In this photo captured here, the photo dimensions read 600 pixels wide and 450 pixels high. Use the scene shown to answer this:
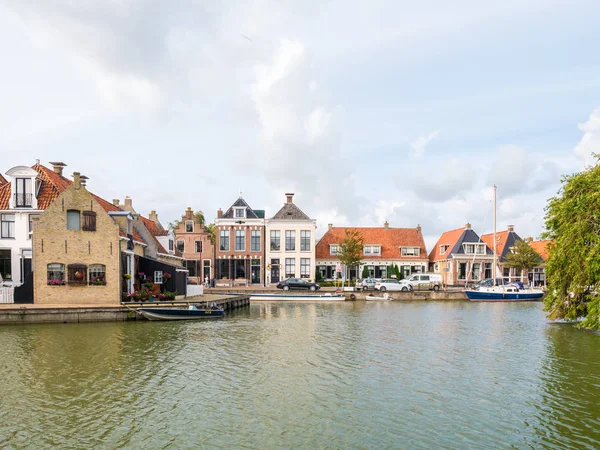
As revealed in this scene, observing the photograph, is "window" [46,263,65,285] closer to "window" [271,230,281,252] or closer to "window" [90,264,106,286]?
"window" [90,264,106,286]

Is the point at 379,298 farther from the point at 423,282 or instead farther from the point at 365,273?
the point at 365,273

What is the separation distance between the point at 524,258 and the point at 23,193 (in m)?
57.7

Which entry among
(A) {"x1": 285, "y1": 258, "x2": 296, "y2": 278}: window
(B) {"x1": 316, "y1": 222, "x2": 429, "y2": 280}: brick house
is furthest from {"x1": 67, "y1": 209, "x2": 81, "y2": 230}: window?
(B) {"x1": 316, "y1": 222, "x2": 429, "y2": 280}: brick house

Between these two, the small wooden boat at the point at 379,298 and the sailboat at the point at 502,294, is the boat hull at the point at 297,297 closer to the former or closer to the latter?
the small wooden boat at the point at 379,298

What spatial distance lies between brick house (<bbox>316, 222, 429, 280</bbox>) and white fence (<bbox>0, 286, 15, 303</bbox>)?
43.5 m

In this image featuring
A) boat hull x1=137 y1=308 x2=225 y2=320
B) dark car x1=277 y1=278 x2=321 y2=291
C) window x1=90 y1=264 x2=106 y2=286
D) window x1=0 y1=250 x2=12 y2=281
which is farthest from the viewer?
dark car x1=277 y1=278 x2=321 y2=291

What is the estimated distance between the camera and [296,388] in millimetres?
16469

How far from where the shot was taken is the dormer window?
39031 millimetres

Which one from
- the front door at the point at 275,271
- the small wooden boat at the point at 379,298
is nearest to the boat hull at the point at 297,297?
the small wooden boat at the point at 379,298

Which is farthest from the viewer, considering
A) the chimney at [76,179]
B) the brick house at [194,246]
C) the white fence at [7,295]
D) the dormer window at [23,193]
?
the brick house at [194,246]

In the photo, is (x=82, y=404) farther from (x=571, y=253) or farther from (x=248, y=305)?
(x=248, y=305)

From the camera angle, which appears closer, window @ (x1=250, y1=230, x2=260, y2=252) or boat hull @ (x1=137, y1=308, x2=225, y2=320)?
boat hull @ (x1=137, y1=308, x2=225, y2=320)

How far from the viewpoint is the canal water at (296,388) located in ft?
40.5

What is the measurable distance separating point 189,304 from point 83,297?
723cm
